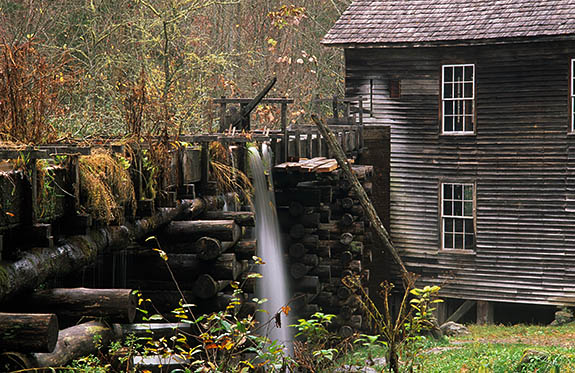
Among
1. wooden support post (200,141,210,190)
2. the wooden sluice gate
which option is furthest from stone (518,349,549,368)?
wooden support post (200,141,210,190)

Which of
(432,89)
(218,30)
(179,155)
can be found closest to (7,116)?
(179,155)

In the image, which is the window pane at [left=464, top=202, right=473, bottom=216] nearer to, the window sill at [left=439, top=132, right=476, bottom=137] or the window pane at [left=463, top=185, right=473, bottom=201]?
the window pane at [left=463, top=185, right=473, bottom=201]

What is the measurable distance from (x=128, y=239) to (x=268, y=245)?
22.2ft

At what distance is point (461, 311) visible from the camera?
2377 cm

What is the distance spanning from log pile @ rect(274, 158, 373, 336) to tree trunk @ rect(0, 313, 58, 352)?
359 inches

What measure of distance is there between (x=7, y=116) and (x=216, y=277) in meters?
3.10

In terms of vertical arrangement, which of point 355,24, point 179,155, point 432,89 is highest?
point 355,24

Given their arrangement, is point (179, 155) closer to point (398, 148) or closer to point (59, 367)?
point (59, 367)

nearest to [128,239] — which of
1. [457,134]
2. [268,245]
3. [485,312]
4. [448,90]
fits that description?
[268,245]

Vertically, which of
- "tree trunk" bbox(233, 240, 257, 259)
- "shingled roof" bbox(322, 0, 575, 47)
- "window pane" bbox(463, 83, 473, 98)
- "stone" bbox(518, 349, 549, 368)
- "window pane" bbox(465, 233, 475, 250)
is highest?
"shingled roof" bbox(322, 0, 575, 47)

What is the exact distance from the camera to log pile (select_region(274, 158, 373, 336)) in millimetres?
16172

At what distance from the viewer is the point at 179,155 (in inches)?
386

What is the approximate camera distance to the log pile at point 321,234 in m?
16.2

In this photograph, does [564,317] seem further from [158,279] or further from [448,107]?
[158,279]
